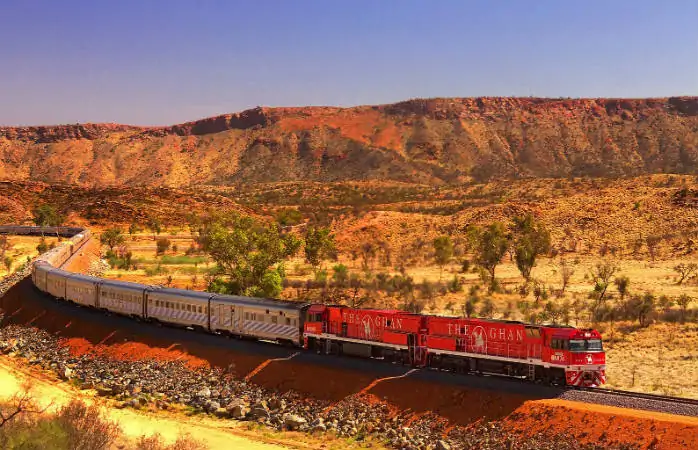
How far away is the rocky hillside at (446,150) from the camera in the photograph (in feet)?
530

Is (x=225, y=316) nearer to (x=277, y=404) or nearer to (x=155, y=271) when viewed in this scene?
(x=277, y=404)

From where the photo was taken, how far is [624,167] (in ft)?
489

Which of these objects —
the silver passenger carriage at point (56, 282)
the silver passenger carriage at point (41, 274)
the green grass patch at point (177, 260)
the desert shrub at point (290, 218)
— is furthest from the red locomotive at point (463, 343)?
the desert shrub at point (290, 218)

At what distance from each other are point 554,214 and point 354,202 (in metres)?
46.0

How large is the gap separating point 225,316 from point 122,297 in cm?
947

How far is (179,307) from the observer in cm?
3747

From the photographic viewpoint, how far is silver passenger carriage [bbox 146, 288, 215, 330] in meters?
36.3

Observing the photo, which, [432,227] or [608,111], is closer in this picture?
[432,227]

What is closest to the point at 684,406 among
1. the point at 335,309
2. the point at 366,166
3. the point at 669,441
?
the point at 669,441

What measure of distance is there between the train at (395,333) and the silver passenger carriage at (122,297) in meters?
0.07

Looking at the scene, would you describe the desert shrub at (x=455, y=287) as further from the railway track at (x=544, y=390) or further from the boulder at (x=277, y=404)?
the boulder at (x=277, y=404)

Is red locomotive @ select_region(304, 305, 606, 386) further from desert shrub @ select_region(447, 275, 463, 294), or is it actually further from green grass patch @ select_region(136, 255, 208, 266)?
green grass patch @ select_region(136, 255, 208, 266)

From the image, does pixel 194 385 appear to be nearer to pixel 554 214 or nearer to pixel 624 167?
pixel 554 214

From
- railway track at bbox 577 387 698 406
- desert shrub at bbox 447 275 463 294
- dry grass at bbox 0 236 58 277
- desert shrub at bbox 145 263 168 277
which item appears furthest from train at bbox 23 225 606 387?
dry grass at bbox 0 236 58 277
